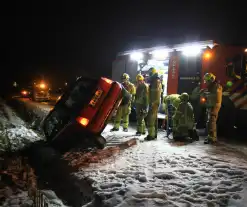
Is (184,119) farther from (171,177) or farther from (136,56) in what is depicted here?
(136,56)

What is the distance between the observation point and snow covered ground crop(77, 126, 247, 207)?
352cm

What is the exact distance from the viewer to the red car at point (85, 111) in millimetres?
5426

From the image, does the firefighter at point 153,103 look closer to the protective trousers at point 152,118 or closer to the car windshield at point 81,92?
the protective trousers at point 152,118

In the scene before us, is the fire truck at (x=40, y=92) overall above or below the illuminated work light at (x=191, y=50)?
below

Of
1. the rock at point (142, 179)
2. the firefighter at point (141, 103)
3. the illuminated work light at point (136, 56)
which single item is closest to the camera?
the rock at point (142, 179)

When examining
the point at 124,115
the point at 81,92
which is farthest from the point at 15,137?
the point at 124,115

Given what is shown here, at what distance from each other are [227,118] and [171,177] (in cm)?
419

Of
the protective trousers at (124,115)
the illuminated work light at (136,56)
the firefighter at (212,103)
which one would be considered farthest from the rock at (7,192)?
the illuminated work light at (136,56)

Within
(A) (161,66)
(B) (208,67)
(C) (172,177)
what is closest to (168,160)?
(C) (172,177)

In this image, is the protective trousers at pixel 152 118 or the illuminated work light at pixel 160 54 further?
the illuminated work light at pixel 160 54

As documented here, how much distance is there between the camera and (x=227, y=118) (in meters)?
7.75

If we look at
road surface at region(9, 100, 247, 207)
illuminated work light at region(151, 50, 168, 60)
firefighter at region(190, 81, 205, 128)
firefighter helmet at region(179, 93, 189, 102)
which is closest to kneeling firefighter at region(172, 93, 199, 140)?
firefighter helmet at region(179, 93, 189, 102)

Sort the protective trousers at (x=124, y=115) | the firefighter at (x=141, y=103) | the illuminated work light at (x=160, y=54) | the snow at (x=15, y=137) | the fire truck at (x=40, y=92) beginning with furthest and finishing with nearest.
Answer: the fire truck at (x=40, y=92) < the illuminated work light at (x=160, y=54) < the protective trousers at (x=124, y=115) < the firefighter at (x=141, y=103) < the snow at (x=15, y=137)

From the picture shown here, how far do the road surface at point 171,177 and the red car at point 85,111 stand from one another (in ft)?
2.69
